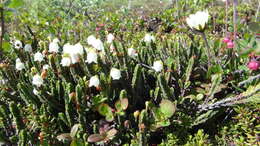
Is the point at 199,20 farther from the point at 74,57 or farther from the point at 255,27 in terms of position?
the point at 74,57

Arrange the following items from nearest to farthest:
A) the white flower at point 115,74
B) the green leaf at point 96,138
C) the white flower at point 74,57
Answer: the green leaf at point 96,138 < the white flower at point 115,74 < the white flower at point 74,57

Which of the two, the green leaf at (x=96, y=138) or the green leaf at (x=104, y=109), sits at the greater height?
the green leaf at (x=104, y=109)

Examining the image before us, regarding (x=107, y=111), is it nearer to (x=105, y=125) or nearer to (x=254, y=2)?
(x=105, y=125)

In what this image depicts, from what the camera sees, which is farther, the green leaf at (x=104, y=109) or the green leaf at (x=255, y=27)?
the green leaf at (x=104, y=109)

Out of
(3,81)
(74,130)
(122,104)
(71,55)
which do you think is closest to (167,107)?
(122,104)

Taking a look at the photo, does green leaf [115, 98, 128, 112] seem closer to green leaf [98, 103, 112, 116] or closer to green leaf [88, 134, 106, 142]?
green leaf [98, 103, 112, 116]

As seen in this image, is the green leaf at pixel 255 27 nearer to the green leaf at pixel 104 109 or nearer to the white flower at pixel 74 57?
the green leaf at pixel 104 109

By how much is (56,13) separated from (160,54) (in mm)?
4223

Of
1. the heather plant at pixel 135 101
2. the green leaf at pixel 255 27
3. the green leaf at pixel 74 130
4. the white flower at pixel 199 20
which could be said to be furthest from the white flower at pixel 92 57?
the green leaf at pixel 255 27

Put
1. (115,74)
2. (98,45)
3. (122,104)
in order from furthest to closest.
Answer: (98,45) → (115,74) → (122,104)

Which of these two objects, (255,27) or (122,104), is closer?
(255,27)

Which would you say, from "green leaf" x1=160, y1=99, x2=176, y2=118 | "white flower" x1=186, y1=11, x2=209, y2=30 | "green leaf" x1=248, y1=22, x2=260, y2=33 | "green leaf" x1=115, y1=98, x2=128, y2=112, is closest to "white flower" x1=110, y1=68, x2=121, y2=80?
"green leaf" x1=115, y1=98, x2=128, y2=112

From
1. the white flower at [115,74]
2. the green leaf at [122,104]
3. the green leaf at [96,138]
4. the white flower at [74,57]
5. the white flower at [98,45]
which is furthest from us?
the white flower at [98,45]

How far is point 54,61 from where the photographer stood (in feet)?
6.02
